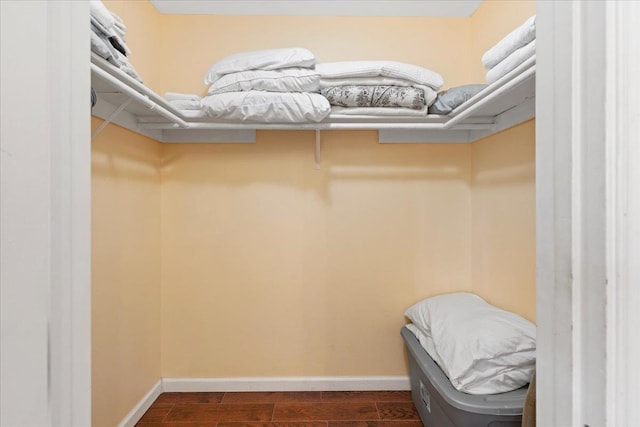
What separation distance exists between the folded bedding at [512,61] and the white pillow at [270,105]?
2.44 feet

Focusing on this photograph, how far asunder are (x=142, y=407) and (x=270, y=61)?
6.61 feet

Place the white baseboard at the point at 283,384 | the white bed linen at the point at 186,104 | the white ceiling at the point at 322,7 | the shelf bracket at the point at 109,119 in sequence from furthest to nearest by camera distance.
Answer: the white baseboard at the point at 283,384 → the white ceiling at the point at 322,7 → the white bed linen at the point at 186,104 → the shelf bracket at the point at 109,119

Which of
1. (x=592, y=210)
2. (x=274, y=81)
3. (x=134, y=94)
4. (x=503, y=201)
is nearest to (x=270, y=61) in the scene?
(x=274, y=81)

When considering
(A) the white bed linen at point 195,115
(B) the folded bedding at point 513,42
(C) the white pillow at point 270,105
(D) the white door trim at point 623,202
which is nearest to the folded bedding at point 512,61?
(B) the folded bedding at point 513,42

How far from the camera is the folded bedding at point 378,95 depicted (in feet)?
5.54

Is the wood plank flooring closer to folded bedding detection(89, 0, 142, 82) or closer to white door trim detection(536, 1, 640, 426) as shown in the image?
white door trim detection(536, 1, 640, 426)

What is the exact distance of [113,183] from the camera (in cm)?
156

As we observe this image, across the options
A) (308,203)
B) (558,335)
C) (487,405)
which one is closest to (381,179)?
(308,203)

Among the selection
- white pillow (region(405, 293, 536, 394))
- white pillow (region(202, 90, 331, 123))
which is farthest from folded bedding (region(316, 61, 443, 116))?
white pillow (region(405, 293, 536, 394))

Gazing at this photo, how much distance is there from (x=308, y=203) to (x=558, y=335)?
1.68 metres

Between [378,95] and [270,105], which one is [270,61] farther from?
[378,95]

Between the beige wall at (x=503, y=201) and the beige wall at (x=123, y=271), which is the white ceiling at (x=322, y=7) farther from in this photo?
the beige wall at (x=123, y=271)

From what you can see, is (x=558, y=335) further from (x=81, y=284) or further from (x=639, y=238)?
(x=81, y=284)

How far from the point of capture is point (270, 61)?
5.48 feet
